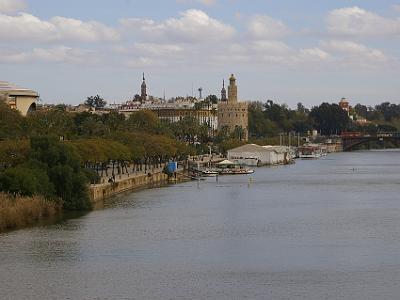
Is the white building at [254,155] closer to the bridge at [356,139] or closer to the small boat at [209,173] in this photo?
the small boat at [209,173]

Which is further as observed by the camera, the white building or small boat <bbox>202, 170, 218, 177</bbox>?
the white building

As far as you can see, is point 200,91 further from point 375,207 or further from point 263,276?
point 263,276

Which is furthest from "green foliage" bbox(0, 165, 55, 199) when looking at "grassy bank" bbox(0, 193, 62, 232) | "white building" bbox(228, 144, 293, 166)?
"white building" bbox(228, 144, 293, 166)

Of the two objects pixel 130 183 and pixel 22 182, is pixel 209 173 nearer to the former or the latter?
pixel 130 183

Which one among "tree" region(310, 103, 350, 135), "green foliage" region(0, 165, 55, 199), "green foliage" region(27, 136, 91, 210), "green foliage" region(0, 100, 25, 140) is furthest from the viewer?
"tree" region(310, 103, 350, 135)

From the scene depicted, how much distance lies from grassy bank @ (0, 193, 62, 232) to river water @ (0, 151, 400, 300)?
0.83 meters

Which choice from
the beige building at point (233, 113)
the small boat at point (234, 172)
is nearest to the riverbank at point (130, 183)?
the small boat at point (234, 172)

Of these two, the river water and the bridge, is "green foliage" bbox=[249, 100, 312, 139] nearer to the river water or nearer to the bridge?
the bridge

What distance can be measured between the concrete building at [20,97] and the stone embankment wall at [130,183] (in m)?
12.8

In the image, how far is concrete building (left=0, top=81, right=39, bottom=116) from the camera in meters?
75.8

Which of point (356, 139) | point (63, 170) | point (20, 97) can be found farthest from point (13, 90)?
point (356, 139)

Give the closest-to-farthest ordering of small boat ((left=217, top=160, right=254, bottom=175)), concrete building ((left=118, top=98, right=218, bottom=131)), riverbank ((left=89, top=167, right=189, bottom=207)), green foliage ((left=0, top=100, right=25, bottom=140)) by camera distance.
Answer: riverbank ((left=89, top=167, right=189, bottom=207))
green foliage ((left=0, top=100, right=25, bottom=140))
small boat ((left=217, top=160, right=254, bottom=175))
concrete building ((left=118, top=98, right=218, bottom=131))

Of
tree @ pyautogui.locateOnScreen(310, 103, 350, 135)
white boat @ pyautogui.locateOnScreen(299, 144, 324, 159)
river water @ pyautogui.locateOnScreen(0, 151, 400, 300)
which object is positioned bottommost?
river water @ pyautogui.locateOnScreen(0, 151, 400, 300)

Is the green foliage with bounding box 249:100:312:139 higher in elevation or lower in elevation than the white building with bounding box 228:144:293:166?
higher
